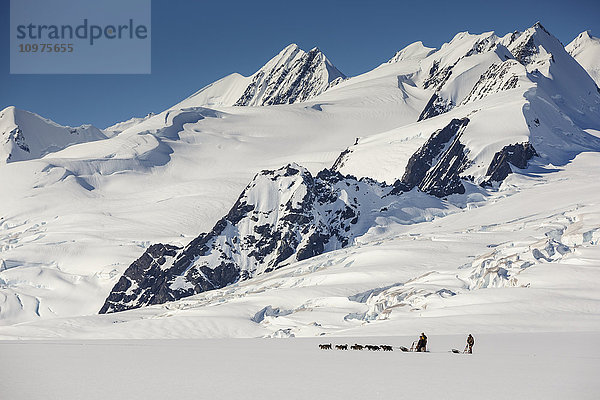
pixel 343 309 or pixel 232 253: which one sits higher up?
pixel 232 253

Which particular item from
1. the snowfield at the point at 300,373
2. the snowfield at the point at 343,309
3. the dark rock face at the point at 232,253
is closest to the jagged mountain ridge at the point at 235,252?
the dark rock face at the point at 232,253

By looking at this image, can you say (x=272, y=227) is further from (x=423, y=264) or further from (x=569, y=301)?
(x=569, y=301)

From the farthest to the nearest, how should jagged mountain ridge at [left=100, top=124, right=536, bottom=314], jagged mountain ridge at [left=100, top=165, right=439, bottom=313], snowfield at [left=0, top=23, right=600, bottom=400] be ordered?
jagged mountain ridge at [left=100, top=124, right=536, bottom=314], jagged mountain ridge at [left=100, top=165, right=439, bottom=313], snowfield at [left=0, top=23, right=600, bottom=400]

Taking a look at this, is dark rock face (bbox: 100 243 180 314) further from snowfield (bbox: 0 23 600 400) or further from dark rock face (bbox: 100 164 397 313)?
snowfield (bbox: 0 23 600 400)

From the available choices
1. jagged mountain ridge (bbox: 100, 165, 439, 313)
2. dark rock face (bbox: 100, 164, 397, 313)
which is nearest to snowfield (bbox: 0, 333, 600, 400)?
dark rock face (bbox: 100, 164, 397, 313)

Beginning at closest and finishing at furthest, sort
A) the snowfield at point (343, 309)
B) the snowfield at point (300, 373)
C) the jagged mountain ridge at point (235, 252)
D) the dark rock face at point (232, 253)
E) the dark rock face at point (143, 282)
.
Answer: the snowfield at point (300, 373) → the snowfield at point (343, 309) → the dark rock face at point (232, 253) → the jagged mountain ridge at point (235, 252) → the dark rock face at point (143, 282)

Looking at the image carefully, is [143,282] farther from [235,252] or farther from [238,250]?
[238,250]

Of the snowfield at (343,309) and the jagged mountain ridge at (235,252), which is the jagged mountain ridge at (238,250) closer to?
the jagged mountain ridge at (235,252)

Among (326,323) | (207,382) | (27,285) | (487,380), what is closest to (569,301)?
(326,323)

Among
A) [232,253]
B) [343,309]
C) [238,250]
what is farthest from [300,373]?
[238,250]

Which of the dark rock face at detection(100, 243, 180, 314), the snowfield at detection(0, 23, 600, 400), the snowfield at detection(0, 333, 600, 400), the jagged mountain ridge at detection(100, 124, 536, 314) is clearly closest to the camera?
the snowfield at detection(0, 333, 600, 400)

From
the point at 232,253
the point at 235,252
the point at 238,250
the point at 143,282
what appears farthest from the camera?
the point at 238,250

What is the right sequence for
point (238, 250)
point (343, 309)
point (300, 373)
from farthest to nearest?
point (238, 250) < point (343, 309) < point (300, 373)

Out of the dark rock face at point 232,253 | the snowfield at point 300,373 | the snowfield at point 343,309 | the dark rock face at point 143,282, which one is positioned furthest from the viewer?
the dark rock face at point 143,282
